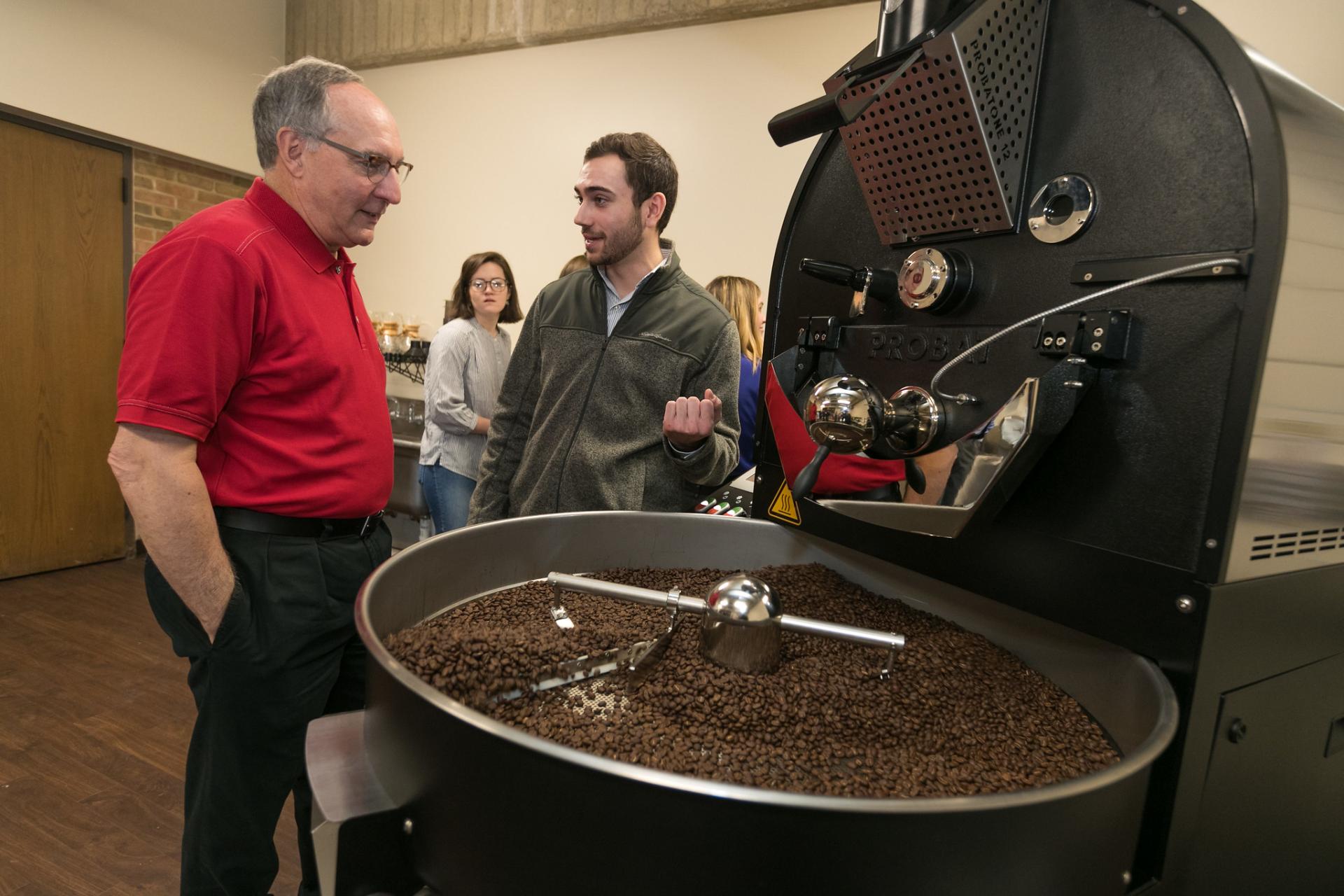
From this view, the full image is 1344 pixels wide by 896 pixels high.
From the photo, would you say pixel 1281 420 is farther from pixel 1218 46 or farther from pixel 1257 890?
pixel 1257 890

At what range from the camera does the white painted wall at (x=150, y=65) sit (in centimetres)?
344

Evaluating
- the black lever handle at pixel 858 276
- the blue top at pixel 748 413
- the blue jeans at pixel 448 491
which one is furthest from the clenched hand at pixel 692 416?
the blue jeans at pixel 448 491

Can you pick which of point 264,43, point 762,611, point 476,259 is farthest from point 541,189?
point 762,611

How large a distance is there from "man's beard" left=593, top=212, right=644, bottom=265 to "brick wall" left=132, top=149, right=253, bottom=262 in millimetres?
3327

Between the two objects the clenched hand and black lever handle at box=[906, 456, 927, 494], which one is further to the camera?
the clenched hand

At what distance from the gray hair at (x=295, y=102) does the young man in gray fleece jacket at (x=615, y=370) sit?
0.56 metres

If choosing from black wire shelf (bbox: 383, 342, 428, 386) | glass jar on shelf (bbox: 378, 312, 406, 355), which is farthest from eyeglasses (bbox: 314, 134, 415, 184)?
glass jar on shelf (bbox: 378, 312, 406, 355)

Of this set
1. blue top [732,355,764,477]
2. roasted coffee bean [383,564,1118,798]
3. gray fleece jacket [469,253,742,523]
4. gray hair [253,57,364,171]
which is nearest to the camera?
roasted coffee bean [383,564,1118,798]

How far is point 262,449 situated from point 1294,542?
1384 mm

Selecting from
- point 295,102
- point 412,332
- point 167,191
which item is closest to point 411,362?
point 412,332

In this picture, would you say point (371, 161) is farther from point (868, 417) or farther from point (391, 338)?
point (391, 338)

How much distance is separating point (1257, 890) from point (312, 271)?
158 centimetres

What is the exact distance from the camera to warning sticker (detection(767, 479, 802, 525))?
1150 mm

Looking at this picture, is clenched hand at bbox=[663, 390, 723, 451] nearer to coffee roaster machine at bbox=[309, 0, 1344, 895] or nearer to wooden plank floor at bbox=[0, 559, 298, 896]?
coffee roaster machine at bbox=[309, 0, 1344, 895]
